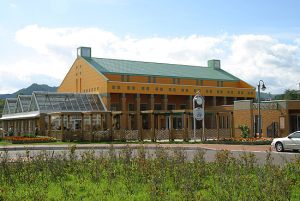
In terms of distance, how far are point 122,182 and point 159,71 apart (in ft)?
190

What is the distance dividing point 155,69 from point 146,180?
58948mm

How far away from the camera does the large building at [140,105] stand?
42438mm

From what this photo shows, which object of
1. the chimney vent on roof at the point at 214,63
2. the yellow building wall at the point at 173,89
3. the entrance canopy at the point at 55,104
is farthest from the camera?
the chimney vent on roof at the point at 214,63

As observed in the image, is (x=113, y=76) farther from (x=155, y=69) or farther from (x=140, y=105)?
(x=155, y=69)

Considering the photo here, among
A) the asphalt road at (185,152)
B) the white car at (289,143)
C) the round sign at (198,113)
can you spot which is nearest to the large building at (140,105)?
the round sign at (198,113)

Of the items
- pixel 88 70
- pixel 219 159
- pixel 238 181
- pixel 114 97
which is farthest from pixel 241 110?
pixel 238 181

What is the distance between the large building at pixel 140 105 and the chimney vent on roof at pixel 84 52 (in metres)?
0.15

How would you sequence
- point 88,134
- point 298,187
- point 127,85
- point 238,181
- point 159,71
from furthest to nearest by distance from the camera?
1. point 159,71
2. point 127,85
3. point 88,134
4. point 298,187
5. point 238,181

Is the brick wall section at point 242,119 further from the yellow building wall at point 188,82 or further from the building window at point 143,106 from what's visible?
the yellow building wall at point 188,82

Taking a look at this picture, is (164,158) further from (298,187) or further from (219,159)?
(298,187)

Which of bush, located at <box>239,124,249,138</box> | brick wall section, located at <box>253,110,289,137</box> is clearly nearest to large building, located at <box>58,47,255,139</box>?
brick wall section, located at <box>253,110,289,137</box>

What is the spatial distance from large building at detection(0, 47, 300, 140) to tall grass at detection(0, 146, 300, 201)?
2723 cm

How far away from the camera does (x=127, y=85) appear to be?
195 feet

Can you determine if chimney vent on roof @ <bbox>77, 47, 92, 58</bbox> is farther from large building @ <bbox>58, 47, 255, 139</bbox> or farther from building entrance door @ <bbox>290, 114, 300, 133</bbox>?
building entrance door @ <bbox>290, 114, 300, 133</bbox>
